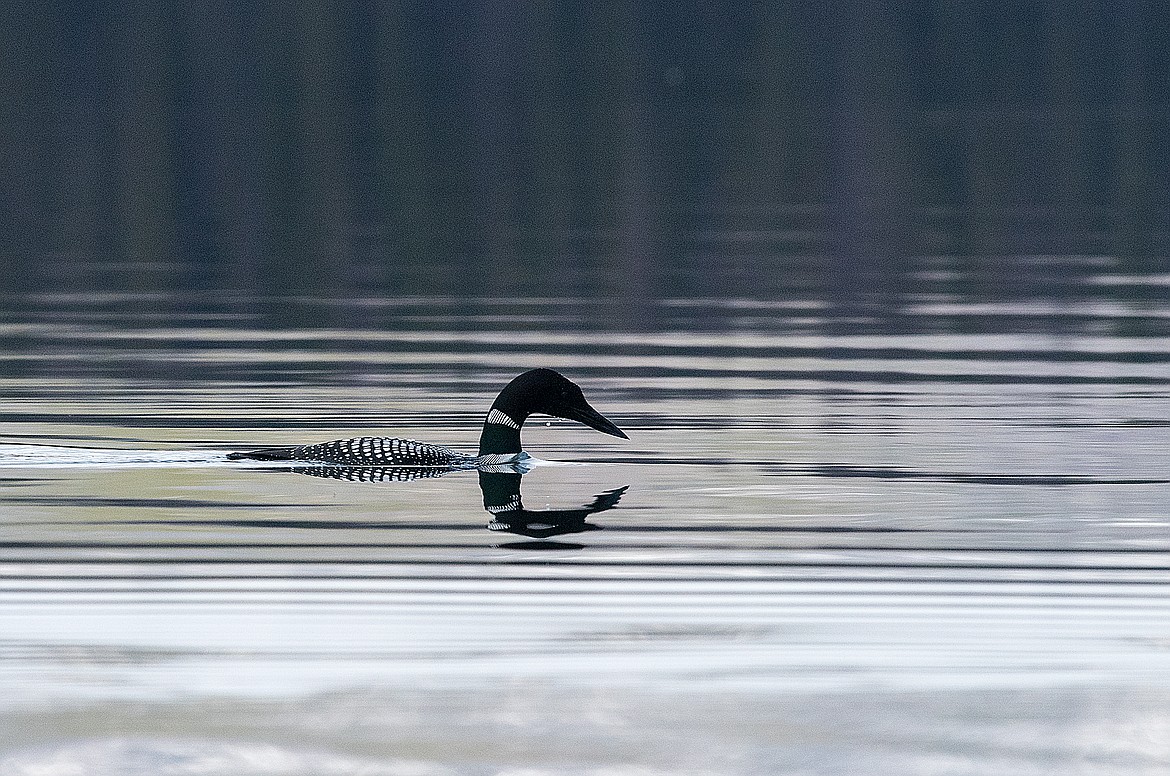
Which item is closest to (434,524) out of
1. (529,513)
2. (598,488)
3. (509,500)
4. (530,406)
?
(529,513)

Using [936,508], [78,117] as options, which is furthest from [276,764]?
[78,117]

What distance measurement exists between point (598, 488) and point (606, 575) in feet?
8.86

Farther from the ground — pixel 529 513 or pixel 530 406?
pixel 530 406

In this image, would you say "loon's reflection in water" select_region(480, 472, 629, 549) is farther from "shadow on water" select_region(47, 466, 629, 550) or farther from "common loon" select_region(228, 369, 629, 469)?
"common loon" select_region(228, 369, 629, 469)

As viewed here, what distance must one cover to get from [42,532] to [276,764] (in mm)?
4243

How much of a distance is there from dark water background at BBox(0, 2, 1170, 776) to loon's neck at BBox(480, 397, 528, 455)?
0.29 meters

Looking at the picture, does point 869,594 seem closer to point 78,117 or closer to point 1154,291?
point 1154,291

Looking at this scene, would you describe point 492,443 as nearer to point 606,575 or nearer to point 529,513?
point 529,513

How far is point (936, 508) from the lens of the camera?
12672 millimetres

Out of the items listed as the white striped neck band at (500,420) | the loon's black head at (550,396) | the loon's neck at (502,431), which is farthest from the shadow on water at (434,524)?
the loon's black head at (550,396)

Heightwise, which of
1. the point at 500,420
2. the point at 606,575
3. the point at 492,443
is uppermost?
the point at 500,420

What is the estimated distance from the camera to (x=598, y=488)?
13484mm

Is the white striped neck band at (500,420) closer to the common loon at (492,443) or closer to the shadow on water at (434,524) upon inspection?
the common loon at (492,443)

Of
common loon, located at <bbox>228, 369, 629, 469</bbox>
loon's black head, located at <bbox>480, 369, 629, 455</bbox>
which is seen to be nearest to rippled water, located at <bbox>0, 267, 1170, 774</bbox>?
common loon, located at <bbox>228, 369, 629, 469</bbox>
